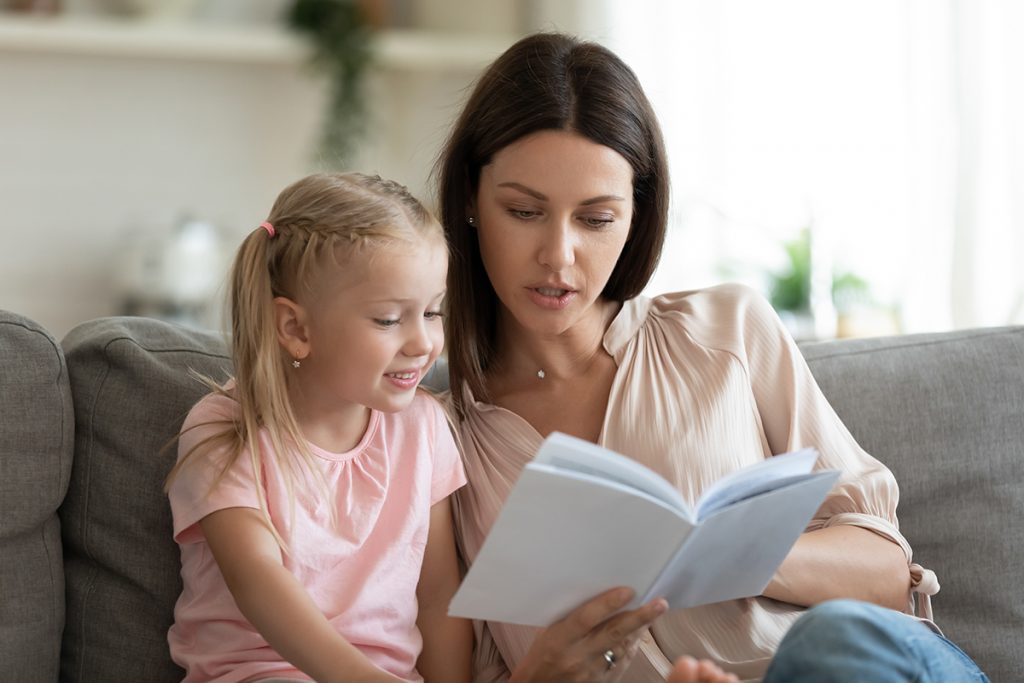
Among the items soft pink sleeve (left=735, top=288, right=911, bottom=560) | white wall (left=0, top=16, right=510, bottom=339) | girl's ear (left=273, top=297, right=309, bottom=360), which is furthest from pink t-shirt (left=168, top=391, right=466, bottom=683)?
white wall (left=0, top=16, right=510, bottom=339)

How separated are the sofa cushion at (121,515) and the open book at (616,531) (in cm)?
55

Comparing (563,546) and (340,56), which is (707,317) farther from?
(340,56)

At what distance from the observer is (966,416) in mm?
1837

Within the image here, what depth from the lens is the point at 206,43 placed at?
446 centimetres

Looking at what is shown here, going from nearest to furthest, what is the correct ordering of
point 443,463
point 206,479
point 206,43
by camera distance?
point 206,479 → point 443,463 → point 206,43

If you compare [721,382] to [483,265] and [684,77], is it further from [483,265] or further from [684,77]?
[684,77]

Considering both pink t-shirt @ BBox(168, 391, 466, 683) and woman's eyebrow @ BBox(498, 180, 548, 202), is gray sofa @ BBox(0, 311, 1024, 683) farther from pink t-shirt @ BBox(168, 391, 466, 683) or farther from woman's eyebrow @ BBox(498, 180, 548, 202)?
woman's eyebrow @ BBox(498, 180, 548, 202)

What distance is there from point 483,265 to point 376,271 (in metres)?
0.37

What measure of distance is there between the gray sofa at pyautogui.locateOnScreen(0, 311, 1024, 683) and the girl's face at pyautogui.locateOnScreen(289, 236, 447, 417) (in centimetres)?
29

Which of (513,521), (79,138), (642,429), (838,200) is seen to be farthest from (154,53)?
(513,521)

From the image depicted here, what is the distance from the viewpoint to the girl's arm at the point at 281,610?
4.43 ft

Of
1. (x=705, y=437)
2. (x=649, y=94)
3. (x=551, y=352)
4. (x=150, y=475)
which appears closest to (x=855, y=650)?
(x=705, y=437)

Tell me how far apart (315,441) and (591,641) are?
45 cm

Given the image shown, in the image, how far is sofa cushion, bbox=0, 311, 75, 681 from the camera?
1540mm
